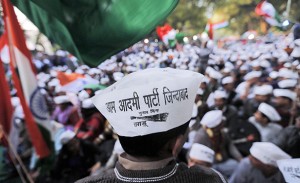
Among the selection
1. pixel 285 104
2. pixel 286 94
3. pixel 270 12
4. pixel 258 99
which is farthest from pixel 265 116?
pixel 270 12

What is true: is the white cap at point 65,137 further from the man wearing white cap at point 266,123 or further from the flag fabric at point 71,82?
the man wearing white cap at point 266,123

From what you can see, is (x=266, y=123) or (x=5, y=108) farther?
(x=266, y=123)

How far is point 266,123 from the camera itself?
4.05 metres

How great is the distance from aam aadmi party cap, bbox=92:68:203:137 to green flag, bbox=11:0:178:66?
103cm

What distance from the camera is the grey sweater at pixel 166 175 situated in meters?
1.13

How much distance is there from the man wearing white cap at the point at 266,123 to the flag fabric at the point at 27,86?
2.38 meters

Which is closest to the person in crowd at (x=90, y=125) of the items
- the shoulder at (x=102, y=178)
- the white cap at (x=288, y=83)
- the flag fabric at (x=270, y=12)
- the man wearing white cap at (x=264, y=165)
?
the man wearing white cap at (x=264, y=165)

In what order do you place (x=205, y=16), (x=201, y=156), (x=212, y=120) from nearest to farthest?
(x=201, y=156)
(x=212, y=120)
(x=205, y=16)

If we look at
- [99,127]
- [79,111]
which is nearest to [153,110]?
[99,127]

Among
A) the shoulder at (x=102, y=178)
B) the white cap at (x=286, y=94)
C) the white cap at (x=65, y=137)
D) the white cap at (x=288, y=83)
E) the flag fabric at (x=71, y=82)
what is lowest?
the white cap at (x=286, y=94)

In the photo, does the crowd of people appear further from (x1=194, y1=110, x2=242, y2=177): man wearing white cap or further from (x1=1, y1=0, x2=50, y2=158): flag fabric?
(x1=1, y1=0, x2=50, y2=158): flag fabric

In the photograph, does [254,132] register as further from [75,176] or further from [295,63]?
[75,176]

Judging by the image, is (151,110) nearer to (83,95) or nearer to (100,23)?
(100,23)

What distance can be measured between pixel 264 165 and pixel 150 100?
198 cm
